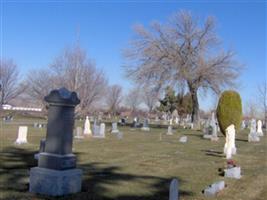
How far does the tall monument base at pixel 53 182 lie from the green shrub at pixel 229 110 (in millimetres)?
22194

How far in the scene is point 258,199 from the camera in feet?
27.8

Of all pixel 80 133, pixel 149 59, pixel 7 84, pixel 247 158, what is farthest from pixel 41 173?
pixel 7 84

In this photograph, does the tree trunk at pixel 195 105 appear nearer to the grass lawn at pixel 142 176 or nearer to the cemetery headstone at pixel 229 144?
the cemetery headstone at pixel 229 144

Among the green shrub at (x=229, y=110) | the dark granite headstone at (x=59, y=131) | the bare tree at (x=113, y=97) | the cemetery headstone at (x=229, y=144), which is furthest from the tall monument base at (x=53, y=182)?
the bare tree at (x=113, y=97)

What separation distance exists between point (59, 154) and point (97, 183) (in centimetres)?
145

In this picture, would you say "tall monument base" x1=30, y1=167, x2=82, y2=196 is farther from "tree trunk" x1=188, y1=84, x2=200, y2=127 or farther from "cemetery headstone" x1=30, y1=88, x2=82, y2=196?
"tree trunk" x1=188, y1=84, x2=200, y2=127

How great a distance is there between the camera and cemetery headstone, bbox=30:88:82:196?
7539 millimetres

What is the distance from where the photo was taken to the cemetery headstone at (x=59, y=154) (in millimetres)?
7539

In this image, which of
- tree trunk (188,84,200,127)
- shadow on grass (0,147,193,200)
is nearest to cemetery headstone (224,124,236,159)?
shadow on grass (0,147,193,200)

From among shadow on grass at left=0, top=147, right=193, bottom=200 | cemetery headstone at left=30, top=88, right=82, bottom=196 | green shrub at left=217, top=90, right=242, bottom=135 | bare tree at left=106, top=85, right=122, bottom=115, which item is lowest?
shadow on grass at left=0, top=147, right=193, bottom=200

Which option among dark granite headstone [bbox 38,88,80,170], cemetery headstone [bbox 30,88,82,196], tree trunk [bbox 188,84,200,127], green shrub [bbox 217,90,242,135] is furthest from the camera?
tree trunk [bbox 188,84,200,127]

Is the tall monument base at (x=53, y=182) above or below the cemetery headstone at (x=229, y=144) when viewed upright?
below

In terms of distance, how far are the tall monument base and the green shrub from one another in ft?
72.8

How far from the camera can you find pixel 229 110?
28578mm
